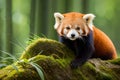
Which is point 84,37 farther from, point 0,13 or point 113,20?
point 113,20

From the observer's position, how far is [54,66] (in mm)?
2520

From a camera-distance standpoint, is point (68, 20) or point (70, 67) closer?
point (70, 67)

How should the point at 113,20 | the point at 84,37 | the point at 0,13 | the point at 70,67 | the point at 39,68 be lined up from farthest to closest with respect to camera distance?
the point at 113,20, the point at 0,13, the point at 84,37, the point at 70,67, the point at 39,68

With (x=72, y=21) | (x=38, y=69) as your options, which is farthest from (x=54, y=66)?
(x=72, y=21)

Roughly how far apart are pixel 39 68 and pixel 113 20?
16.3ft

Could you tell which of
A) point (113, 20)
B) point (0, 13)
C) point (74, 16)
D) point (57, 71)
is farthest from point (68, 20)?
point (113, 20)

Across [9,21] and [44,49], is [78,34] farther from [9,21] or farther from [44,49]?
[9,21]

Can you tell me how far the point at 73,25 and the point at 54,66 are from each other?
1.55ft

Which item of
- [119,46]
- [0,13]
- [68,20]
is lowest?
[119,46]

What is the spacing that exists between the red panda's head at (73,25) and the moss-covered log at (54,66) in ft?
0.38

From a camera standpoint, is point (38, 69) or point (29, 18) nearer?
point (38, 69)

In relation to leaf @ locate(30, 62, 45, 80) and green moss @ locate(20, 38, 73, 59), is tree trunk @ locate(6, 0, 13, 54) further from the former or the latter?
leaf @ locate(30, 62, 45, 80)

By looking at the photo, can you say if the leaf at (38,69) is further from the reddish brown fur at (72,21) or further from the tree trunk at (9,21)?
the tree trunk at (9,21)

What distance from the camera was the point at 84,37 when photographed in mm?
2971
